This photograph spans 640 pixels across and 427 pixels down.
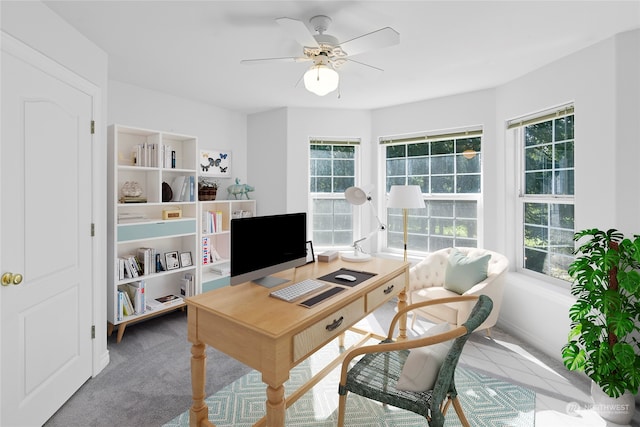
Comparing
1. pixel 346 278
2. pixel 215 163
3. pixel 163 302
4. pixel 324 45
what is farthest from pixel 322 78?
pixel 163 302

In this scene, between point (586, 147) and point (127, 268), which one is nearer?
point (586, 147)

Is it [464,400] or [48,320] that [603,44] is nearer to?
[464,400]

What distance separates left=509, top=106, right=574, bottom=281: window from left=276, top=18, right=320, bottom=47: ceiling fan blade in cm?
228

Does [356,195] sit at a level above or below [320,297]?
above

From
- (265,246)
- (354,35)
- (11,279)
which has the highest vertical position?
(354,35)

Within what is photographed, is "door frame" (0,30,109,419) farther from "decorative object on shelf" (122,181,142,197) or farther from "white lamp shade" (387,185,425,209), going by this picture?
"white lamp shade" (387,185,425,209)

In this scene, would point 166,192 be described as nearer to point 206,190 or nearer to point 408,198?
point 206,190

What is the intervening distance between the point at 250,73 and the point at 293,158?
1.34 metres

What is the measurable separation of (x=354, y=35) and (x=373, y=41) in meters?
0.47

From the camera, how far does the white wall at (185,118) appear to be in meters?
3.27

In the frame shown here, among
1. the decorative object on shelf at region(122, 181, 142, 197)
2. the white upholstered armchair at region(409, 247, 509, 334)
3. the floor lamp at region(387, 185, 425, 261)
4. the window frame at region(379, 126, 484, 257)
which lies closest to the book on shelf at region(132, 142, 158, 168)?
the decorative object on shelf at region(122, 181, 142, 197)

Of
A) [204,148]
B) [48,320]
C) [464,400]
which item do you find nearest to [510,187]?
[464,400]

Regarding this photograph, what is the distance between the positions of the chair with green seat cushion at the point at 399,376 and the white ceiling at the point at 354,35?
5.92ft

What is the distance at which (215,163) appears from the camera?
4168 millimetres
